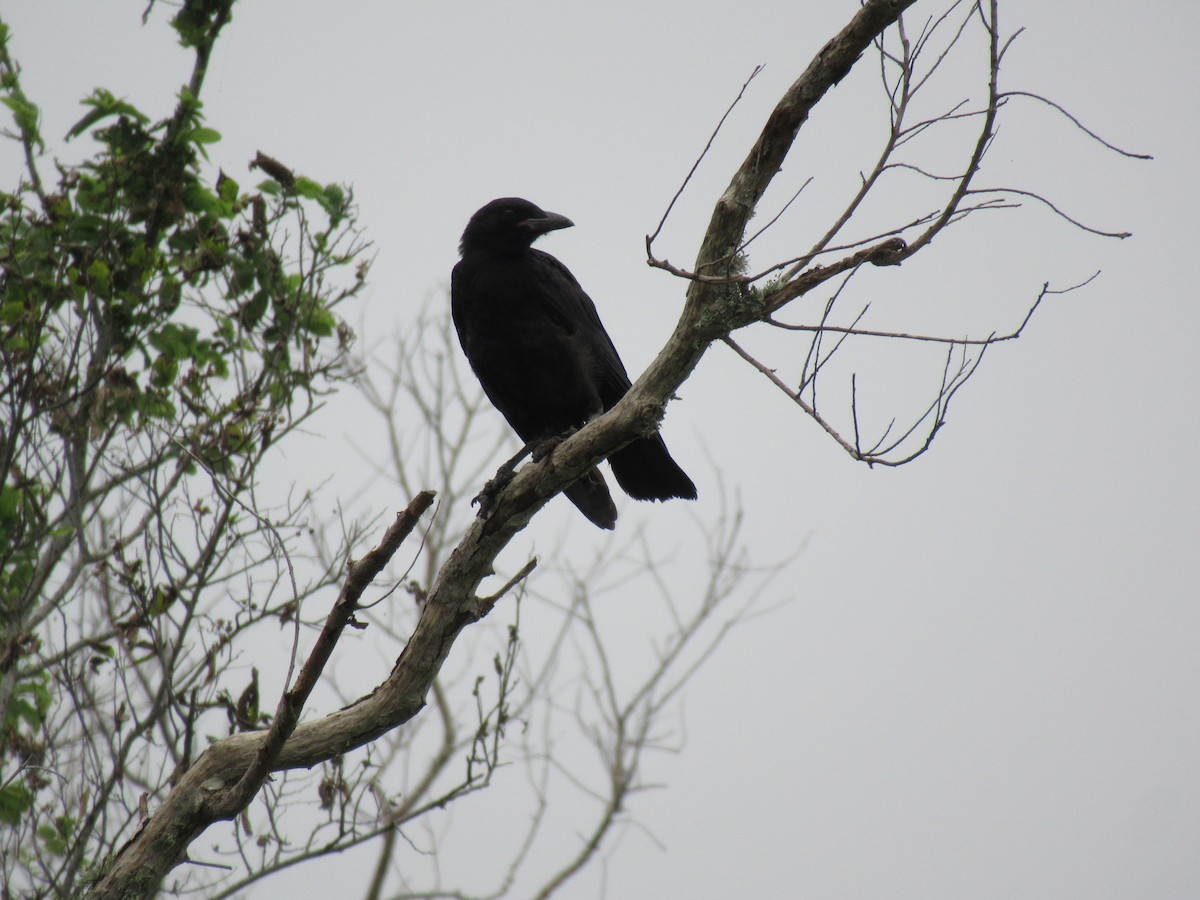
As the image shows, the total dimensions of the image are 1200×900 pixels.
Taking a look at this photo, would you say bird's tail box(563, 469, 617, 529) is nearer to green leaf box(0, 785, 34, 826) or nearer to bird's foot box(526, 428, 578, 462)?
bird's foot box(526, 428, 578, 462)

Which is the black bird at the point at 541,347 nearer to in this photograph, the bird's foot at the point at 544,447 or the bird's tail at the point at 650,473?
the bird's tail at the point at 650,473

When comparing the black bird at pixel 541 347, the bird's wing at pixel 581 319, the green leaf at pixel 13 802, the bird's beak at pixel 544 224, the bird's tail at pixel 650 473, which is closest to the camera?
the green leaf at pixel 13 802

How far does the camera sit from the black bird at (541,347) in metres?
4.90

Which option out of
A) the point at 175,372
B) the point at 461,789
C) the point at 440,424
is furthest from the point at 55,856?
the point at 440,424

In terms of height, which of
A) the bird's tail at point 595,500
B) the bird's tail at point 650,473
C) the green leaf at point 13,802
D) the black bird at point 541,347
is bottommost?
the green leaf at point 13,802

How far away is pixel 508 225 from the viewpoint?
5.35 metres

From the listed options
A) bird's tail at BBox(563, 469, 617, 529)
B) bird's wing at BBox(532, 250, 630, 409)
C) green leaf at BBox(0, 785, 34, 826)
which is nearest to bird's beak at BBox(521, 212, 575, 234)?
bird's wing at BBox(532, 250, 630, 409)

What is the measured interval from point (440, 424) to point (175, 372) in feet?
16.9

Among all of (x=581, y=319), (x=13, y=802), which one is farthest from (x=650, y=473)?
(x=13, y=802)

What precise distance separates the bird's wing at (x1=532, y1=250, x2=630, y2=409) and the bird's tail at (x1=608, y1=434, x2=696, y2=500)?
486 mm

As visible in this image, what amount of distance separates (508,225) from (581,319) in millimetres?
682

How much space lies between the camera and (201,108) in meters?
4.97

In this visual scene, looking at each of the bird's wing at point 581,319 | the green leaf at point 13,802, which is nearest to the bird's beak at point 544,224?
the bird's wing at point 581,319

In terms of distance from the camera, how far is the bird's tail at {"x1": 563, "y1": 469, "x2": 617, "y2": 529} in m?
4.90
